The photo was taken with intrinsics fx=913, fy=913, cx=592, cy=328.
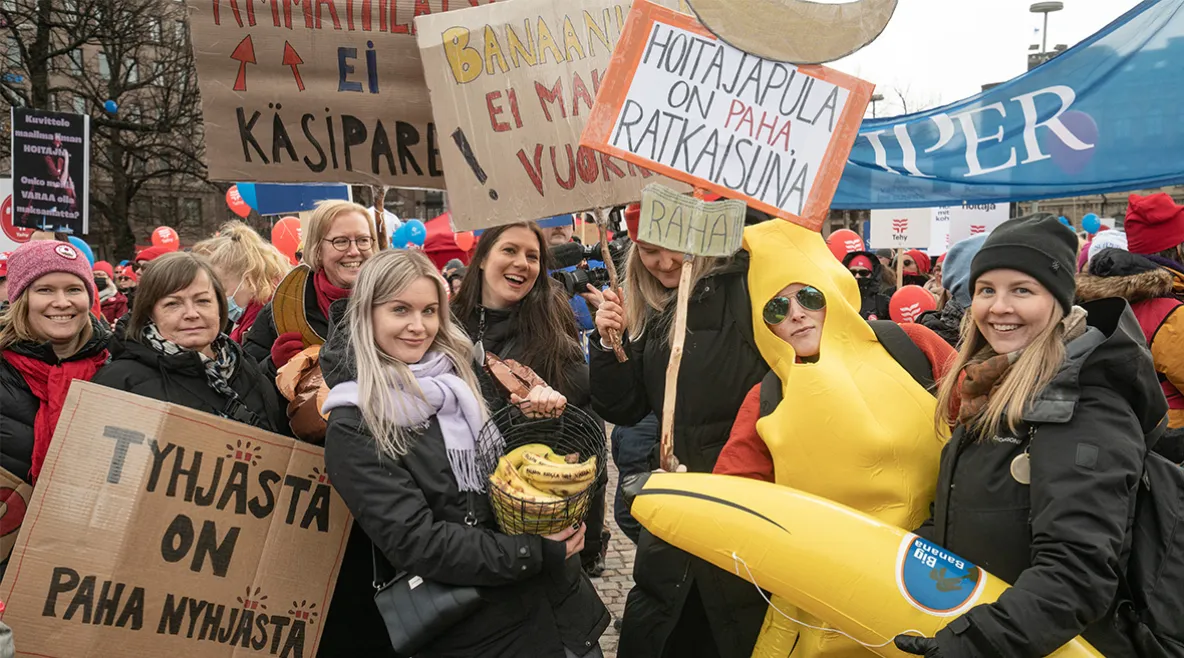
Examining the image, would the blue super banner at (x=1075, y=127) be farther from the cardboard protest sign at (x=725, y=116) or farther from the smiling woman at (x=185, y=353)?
the smiling woman at (x=185, y=353)

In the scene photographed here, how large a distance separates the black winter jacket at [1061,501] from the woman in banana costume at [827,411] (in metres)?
0.13

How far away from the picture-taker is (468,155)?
3.32 m

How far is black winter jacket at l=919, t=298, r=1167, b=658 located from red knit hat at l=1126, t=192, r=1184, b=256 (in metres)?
2.16

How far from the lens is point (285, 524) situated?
9.59 feet

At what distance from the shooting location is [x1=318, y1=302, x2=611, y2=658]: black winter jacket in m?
2.44

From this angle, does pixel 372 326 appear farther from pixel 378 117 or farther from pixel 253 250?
pixel 253 250

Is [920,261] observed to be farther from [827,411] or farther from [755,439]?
[827,411]

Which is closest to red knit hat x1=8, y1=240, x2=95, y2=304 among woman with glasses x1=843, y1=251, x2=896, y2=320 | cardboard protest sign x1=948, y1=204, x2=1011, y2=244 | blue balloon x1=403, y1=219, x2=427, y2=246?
blue balloon x1=403, y1=219, x2=427, y2=246

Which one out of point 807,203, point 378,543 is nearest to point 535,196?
point 807,203

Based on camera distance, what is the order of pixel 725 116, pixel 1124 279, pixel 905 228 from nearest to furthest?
pixel 725 116 < pixel 1124 279 < pixel 905 228

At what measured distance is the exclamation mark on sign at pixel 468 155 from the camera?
3305mm

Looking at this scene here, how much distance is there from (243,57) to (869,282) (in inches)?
268

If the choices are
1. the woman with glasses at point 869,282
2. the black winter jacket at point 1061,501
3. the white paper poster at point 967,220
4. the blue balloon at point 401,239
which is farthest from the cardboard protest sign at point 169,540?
the white paper poster at point 967,220

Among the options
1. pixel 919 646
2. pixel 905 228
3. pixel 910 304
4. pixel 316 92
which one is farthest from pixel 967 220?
pixel 919 646
